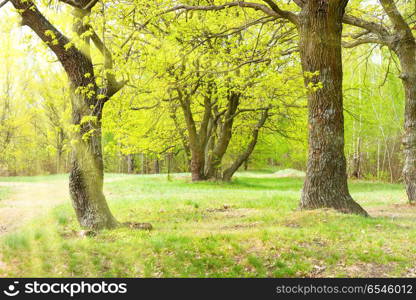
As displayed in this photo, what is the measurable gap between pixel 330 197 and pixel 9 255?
7.31 meters

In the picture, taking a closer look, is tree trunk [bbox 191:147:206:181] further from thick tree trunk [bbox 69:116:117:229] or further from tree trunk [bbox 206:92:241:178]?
thick tree trunk [bbox 69:116:117:229]

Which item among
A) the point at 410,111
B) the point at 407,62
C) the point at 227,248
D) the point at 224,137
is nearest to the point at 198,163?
the point at 224,137

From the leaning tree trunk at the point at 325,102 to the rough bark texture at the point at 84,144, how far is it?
17.1 feet

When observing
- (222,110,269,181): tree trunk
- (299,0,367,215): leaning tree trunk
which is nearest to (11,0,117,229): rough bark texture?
(299,0,367,215): leaning tree trunk

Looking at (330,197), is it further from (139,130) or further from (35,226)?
(139,130)

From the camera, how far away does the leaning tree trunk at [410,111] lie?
13188 millimetres

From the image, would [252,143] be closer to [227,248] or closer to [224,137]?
[224,137]

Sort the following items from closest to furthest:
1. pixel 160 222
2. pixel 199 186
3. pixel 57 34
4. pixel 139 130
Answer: pixel 57 34 < pixel 160 222 < pixel 199 186 < pixel 139 130

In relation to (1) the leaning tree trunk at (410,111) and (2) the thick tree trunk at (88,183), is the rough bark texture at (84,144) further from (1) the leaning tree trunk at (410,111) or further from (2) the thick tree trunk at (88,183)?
(1) the leaning tree trunk at (410,111)

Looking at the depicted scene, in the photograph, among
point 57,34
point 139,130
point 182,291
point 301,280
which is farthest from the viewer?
point 139,130

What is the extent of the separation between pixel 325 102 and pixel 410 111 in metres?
5.34

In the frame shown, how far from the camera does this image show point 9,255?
21.6ft

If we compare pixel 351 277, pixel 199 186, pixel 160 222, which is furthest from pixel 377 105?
pixel 351 277

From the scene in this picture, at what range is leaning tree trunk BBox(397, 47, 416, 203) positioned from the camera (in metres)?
13.2
